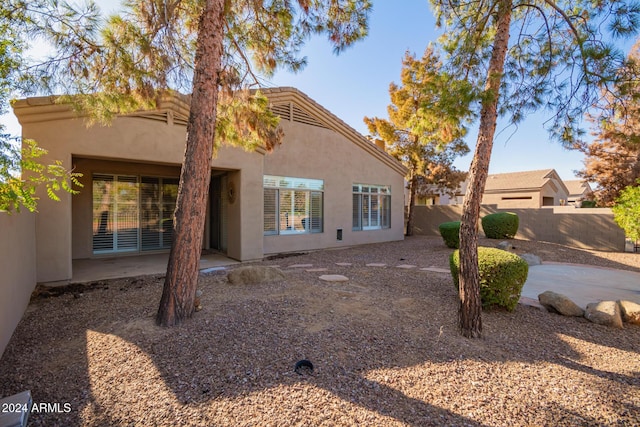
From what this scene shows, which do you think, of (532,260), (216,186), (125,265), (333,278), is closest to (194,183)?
(333,278)

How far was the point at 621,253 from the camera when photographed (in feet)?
34.6

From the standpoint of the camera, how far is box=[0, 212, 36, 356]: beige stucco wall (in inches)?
138

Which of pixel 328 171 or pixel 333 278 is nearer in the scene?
pixel 333 278

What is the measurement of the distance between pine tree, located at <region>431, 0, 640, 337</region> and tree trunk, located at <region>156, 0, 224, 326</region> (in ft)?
11.5

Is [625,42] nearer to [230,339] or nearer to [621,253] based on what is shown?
[230,339]

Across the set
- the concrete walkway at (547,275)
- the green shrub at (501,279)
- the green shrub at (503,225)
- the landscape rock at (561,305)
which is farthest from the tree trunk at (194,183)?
the green shrub at (503,225)

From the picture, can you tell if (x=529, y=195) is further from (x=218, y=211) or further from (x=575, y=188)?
(x=218, y=211)

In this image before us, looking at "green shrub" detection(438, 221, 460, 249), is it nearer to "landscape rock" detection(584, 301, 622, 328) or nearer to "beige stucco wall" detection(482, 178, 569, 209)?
"landscape rock" detection(584, 301, 622, 328)

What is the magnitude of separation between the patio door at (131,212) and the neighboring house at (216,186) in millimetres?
28

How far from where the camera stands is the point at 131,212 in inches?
382

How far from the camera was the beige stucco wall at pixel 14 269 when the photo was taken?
138 inches

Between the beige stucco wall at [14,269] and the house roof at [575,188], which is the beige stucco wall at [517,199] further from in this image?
the beige stucco wall at [14,269]

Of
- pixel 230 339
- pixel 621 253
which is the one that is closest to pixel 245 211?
pixel 230 339

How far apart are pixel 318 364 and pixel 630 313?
487 centimetres
